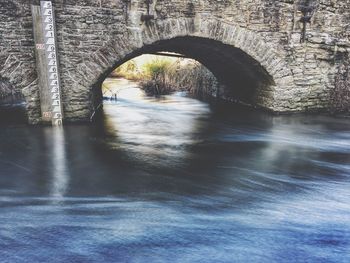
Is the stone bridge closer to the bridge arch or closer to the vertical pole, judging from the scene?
the bridge arch

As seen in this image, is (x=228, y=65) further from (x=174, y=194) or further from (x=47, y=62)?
(x=174, y=194)

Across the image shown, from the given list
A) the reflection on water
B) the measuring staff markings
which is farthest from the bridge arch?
the reflection on water

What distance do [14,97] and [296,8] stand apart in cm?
809

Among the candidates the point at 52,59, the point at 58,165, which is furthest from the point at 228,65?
the point at 58,165

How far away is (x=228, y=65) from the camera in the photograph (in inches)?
334

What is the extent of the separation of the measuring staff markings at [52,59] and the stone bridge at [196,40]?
143 millimetres

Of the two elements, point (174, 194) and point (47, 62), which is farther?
point (47, 62)

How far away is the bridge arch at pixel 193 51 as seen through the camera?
5.98m

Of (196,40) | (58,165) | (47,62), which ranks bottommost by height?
(58,165)

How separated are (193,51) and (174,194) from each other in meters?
5.23

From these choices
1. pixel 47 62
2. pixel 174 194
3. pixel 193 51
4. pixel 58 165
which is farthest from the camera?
pixel 193 51

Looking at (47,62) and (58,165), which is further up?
(47,62)

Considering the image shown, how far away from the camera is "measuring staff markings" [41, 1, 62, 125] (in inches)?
217

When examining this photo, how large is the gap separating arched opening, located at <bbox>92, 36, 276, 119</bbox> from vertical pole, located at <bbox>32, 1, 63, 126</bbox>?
2.83ft
